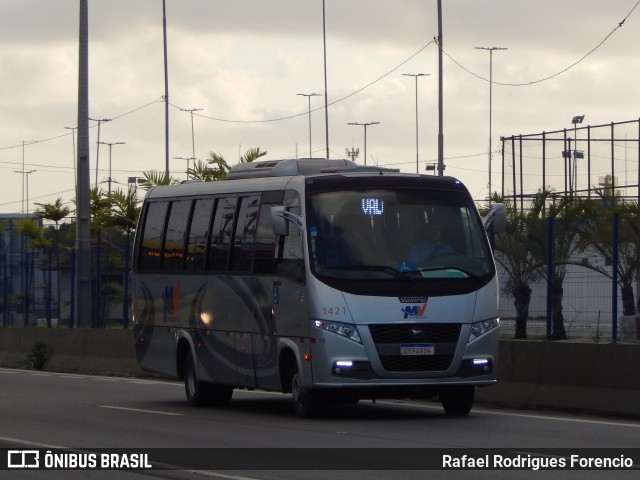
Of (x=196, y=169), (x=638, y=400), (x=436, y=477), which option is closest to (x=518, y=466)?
(x=436, y=477)

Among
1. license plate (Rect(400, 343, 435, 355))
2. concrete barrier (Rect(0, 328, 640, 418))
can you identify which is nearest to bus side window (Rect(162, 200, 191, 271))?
concrete barrier (Rect(0, 328, 640, 418))

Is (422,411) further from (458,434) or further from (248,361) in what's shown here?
(458,434)

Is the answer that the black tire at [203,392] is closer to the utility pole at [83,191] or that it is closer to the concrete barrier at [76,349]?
the concrete barrier at [76,349]

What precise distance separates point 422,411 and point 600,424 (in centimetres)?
292

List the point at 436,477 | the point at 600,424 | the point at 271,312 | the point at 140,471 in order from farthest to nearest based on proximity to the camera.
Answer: the point at 271,312, the point at 600,424, the point at 140,471, the point at 436,477

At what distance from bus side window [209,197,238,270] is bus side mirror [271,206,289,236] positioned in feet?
6.83

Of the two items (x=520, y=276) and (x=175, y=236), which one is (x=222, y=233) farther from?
(x=520, y=276)

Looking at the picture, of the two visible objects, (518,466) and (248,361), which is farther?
(248,361)

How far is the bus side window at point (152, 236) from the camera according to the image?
21.1 m

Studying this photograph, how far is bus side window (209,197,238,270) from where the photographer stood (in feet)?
61.8

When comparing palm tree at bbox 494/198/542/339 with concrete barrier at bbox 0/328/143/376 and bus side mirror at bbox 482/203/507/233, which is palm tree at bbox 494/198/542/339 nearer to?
bus side mirror at bbox 482/203/507/233

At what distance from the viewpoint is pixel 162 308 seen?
68.1 ft

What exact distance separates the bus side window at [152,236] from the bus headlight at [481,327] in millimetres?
6140

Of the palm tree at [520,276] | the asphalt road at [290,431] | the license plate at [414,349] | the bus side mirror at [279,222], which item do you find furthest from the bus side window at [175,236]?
the palm tree at [520,276]
